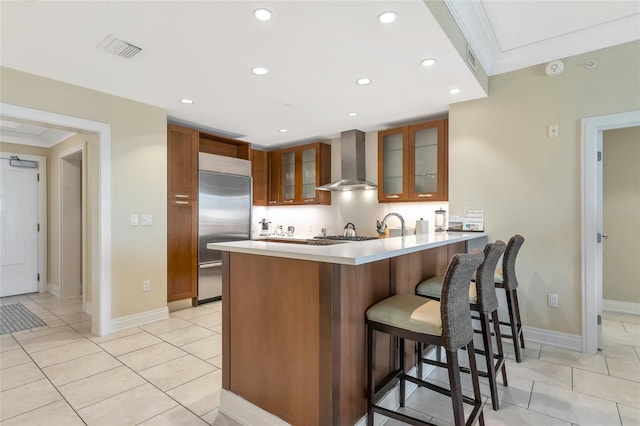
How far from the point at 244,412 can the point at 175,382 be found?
787 mm

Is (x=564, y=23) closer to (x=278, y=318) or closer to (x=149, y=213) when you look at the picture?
(x=278, y=318)

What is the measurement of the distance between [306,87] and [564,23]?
228 cm

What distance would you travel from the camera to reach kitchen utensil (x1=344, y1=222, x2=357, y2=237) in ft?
16.0

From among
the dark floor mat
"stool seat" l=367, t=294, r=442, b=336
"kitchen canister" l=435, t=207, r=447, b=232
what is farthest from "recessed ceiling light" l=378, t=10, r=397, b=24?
the dark floor mat

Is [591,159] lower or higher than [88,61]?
lower

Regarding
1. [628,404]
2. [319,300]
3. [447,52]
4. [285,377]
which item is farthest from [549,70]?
[285,377]

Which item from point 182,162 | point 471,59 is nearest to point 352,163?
point 471,59

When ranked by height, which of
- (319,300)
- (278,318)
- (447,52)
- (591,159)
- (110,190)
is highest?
(447,52)

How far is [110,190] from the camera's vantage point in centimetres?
332

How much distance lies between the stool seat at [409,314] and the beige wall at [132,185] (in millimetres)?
2971

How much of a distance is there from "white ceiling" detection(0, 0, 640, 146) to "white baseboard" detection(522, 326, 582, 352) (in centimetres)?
243

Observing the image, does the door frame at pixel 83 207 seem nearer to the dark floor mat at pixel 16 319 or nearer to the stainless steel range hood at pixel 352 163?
the dark floor mat at pixel 16 319

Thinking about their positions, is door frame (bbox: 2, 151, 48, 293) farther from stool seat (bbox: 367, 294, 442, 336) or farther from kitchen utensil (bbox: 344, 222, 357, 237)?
stool seat (bbox: 367, 294, 442, 336)

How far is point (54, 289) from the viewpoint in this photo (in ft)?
16.3
